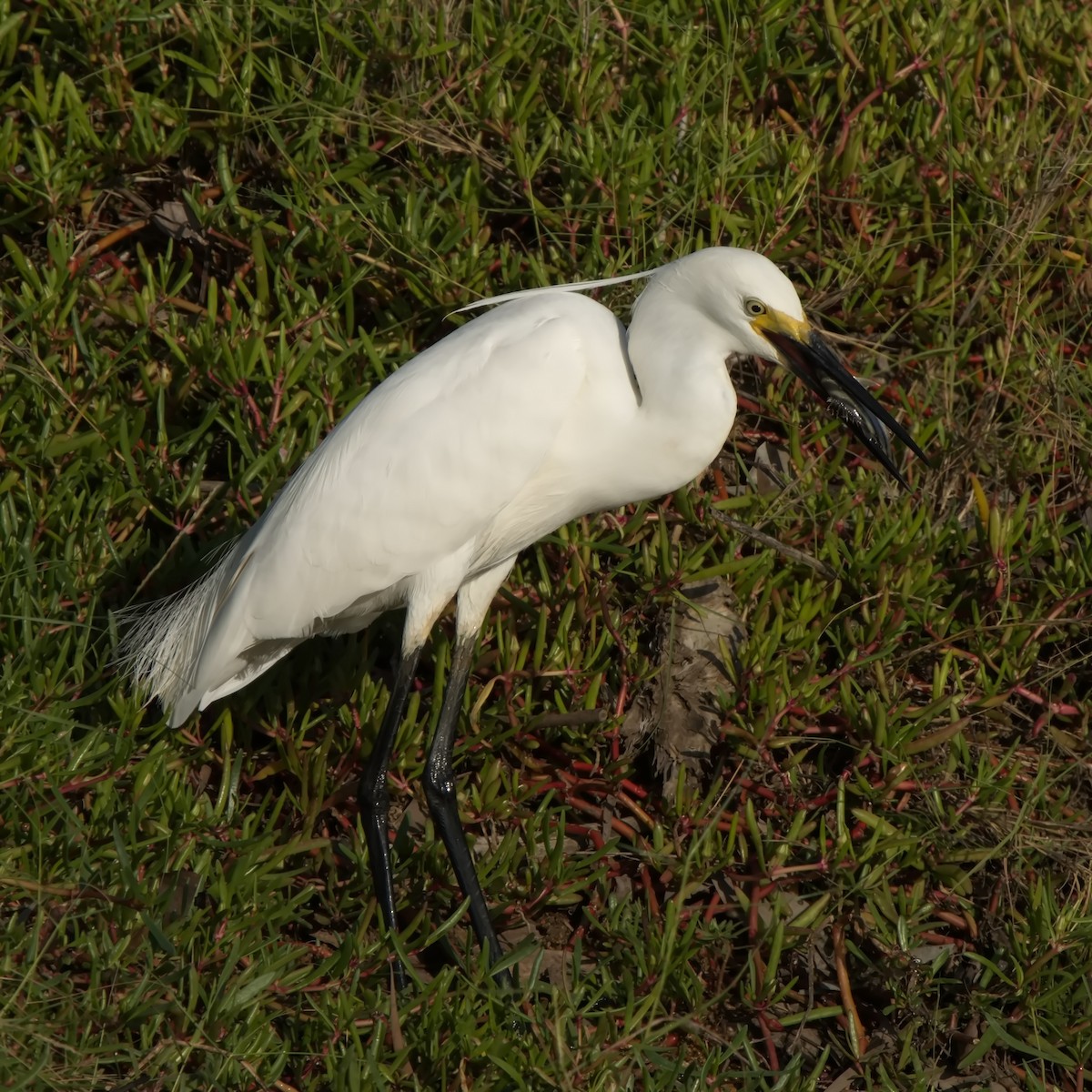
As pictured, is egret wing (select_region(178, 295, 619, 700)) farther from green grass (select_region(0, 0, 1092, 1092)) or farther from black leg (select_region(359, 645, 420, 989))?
green grass (select_region(0, 0, 1092, 1092))

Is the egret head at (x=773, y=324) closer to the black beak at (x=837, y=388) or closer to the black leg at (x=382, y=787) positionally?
the black beak at (x=837, y=388)

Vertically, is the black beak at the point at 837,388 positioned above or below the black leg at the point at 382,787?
above

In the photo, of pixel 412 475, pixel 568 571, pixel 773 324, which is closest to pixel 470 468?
pixel 412 475

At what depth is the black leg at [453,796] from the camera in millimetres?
2443

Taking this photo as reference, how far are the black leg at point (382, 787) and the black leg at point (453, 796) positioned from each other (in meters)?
0.08

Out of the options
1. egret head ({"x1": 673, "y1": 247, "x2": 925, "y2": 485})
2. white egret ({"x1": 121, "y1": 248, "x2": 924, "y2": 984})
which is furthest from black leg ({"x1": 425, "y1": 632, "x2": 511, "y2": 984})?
egret head ({"x1": 673, "y1": 247, "x2": 925, "y2": 485})

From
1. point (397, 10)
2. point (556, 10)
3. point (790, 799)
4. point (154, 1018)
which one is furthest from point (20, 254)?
point (790, 799)

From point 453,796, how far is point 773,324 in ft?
3.36

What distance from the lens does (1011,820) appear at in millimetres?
2564

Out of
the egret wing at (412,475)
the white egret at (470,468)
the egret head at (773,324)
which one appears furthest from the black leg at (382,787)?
the egret head at (773,324)

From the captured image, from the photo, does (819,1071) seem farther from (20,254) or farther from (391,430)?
(20,254)

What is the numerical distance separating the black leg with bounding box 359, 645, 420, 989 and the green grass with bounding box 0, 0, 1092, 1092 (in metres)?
0.09

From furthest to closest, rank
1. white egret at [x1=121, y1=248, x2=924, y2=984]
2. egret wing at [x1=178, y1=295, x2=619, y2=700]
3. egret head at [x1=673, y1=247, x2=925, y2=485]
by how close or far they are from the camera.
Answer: egret wing at [x1=178, y1=295, x2=619, y2=700]
white egret at [x1=121, y1=248, x2=924, y2=984]
egret head at [x1=673, y1=247, x2=925, y2=485]

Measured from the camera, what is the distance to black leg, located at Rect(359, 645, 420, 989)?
2.48 meters
